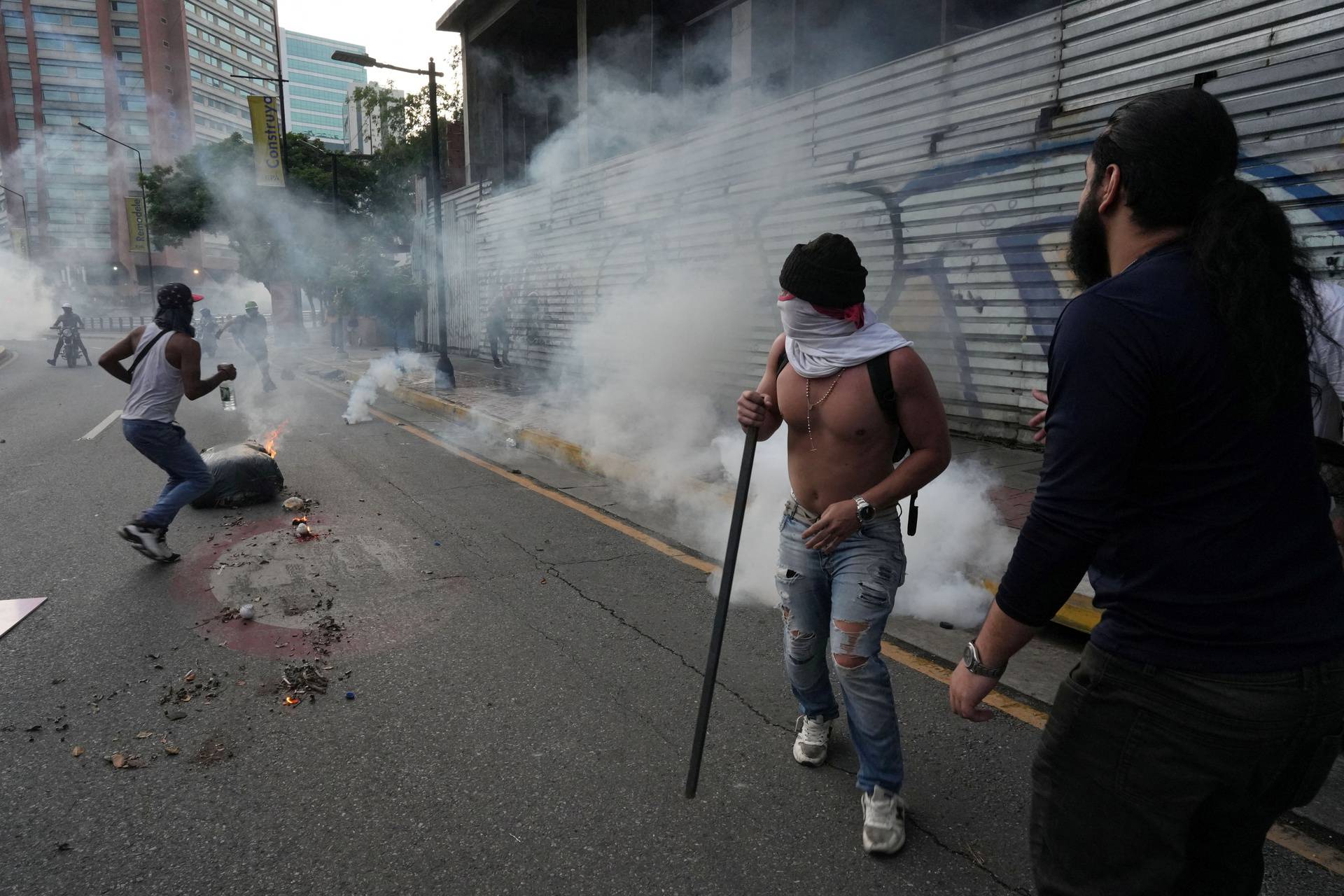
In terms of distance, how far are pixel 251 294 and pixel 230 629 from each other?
79497 millimetres

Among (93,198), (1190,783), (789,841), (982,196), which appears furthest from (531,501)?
(93,198)

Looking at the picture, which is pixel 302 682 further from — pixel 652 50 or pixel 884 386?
pixel 652 50

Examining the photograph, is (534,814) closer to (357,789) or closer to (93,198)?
(357,789)

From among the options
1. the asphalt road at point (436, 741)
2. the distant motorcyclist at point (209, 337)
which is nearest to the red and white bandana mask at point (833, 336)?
the asphalt road at point (436, 741)

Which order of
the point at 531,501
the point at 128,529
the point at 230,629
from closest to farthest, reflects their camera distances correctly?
the point at 230,629
the point at 128,529
the point at 531,501

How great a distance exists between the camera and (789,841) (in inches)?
93.6

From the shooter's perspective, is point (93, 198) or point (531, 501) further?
point (93, 198)

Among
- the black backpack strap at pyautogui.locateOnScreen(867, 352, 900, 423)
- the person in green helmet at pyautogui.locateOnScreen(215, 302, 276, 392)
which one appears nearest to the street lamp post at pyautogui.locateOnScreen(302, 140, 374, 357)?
the person in green helmet at pyautogui.locateOnScreen(215, 302, 276, 392)

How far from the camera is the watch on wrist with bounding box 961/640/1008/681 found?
4.77 ft

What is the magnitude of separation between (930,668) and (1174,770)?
236cm

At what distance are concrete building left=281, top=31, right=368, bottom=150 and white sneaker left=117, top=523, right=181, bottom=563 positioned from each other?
175095 mm

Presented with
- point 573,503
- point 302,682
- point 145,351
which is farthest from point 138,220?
point 302,682

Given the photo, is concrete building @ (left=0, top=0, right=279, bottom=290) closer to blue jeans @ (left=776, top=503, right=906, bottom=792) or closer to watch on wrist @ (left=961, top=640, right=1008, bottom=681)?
blue jeans @ (left=776, top=503, right=906, bottom=792)

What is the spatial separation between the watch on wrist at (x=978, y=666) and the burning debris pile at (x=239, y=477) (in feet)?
20.2
